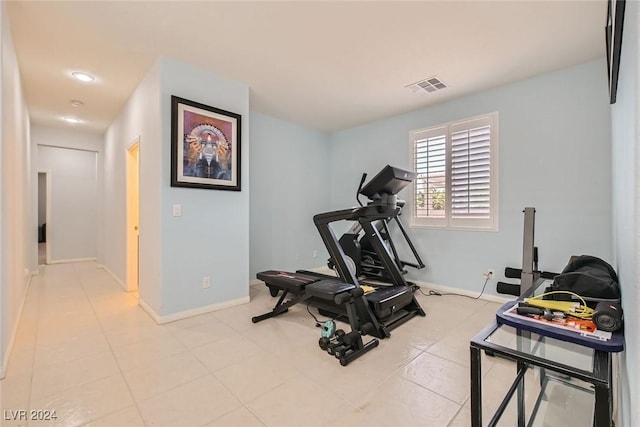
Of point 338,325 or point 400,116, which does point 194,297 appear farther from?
point 400,116

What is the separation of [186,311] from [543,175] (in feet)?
13.3

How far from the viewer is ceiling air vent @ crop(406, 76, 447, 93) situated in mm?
3289

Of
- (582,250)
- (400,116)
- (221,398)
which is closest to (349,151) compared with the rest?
(400,116)

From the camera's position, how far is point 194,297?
9.94 feet

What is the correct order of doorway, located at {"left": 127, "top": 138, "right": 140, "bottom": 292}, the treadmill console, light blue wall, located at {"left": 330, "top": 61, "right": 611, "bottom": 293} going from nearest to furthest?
the treadmill console
light blue wall, located at {"left": 330, "top": 61, "right": 611, "bottom": 293}
doorway, located at {"left": 127, "top": 138, "right": 140, "bottom": 292}

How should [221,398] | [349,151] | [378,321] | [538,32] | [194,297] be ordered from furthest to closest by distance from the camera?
[349,151]
[194,297]
[378,321]
[538,32]
[221,398]

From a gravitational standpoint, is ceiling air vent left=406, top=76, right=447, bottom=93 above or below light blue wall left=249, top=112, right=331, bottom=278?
above

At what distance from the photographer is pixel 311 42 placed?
257 cm

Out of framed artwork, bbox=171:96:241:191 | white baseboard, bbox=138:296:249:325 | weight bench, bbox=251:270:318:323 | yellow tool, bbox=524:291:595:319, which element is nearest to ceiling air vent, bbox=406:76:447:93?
framed artwork, bbox=171:96:241:191

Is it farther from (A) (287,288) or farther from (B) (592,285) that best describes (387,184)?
(B) (592,285)

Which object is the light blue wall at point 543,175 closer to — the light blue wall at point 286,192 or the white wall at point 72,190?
the light blue wall at point 286,192

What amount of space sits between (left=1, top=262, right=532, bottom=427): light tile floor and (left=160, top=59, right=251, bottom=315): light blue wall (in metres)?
0.32

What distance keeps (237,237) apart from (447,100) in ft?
10.7

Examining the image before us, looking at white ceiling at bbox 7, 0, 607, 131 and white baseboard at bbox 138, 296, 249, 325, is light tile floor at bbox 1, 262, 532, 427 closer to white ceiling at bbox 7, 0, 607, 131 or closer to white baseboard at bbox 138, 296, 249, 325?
white baseboard at bbox 138, 296, 249, 325
